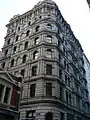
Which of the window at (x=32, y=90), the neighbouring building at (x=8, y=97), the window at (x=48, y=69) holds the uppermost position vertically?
the window at (x=48, y=69)

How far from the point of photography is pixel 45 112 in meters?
23.0

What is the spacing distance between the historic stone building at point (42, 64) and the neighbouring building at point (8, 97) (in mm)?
5854

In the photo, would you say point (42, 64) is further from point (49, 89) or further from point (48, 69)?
point (49, 89)

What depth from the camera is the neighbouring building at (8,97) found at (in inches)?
665

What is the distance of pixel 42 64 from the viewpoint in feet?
89.8

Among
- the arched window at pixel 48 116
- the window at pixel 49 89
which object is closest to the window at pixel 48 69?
the window at pixel 49 89

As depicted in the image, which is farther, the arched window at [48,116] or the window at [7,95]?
the arched window at [48,116]

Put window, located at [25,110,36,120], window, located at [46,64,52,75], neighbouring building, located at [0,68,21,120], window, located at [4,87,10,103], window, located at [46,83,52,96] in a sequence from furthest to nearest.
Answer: window, located at [46,64,52,75]
window, located at [46,83,52,96]
window, located at [25,110,36,120]
window, located at [4,87,10,103]
neighbouring building, located at [0,68,21,120]

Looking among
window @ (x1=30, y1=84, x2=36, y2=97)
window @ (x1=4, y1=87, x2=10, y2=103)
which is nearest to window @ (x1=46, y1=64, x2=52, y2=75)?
window @ (x1=30, y1=84, x2=36, y2=97)

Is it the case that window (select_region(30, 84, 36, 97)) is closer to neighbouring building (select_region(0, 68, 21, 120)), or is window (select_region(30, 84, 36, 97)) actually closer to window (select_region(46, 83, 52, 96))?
window (select_region(46, 83, 52, 96))

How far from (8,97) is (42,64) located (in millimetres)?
10729

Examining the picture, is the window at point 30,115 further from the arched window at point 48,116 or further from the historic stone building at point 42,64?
the arched window at point 48,116

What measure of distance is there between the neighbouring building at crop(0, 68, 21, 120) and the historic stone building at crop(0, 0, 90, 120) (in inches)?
230

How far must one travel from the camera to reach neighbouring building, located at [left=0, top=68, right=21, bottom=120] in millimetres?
16891
